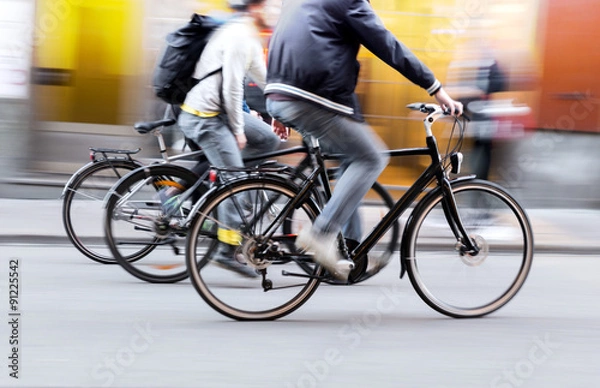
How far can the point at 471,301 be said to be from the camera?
491 cm

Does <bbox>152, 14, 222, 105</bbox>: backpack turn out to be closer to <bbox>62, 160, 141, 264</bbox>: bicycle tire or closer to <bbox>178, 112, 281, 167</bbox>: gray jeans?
<bbox>178, 112, 281, 167</bbox>: gray jeans

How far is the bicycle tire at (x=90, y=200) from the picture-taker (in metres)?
5.76

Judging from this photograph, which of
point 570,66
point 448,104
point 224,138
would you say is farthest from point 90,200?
point 570,66

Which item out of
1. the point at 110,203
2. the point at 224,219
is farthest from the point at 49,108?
the point at 224,219

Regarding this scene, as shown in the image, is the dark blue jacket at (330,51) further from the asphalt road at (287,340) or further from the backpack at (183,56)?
A: the asphalt road at (287,340)

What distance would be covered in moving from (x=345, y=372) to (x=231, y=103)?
201 cm

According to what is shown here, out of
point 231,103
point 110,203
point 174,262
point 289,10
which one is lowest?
point 174,262

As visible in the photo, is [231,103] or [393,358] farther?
[231,103]

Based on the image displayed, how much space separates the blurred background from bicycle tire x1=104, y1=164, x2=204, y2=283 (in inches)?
124

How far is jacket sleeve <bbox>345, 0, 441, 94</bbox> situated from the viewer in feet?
14.0

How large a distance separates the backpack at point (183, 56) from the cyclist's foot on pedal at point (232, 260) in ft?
4.11

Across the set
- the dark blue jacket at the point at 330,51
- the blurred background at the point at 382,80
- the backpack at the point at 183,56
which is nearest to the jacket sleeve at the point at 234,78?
the backpack at the point at 183,56

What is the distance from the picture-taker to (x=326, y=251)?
4.51m

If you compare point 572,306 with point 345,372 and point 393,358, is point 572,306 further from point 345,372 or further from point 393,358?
point 345,372
